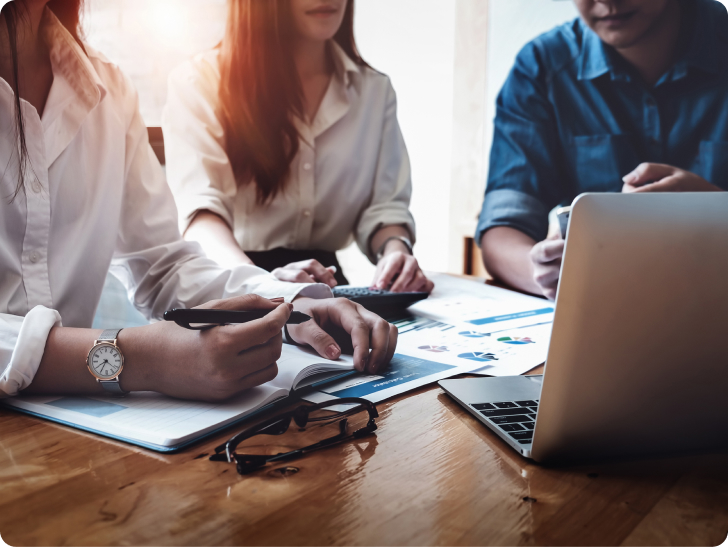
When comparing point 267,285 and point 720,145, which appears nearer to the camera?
point 267,285

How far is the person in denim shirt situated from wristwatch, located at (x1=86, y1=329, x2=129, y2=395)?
1.09 m

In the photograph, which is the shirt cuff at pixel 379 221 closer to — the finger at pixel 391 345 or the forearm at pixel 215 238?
the forearm at pixel 215 238

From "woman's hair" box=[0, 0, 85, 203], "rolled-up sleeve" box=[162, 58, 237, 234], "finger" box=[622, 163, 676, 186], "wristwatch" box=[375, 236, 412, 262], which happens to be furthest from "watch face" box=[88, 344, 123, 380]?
"finger" box=[622, 163, 676, 186]

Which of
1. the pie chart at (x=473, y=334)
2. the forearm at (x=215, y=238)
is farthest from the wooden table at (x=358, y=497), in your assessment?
the forearm at (x=215, y=238)

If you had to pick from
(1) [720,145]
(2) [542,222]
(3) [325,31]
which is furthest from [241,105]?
(1) [720,145]

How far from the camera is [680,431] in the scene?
40 centimetres

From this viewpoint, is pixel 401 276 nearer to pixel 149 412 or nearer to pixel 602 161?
pixel 149 412

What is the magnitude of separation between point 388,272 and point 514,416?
→ 666mm

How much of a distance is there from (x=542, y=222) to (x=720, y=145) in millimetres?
498

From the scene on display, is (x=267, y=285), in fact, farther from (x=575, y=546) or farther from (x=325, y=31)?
(x=325, y=31)

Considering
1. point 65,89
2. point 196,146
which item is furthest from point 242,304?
point 196,146

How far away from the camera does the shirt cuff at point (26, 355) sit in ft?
1.57

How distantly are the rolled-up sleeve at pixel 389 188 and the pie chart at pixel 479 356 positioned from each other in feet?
2.60

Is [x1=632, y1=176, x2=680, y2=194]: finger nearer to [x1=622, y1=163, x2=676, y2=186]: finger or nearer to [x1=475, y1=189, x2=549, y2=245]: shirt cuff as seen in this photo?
[x1=622, y1=163, x2=676, y2=186]: finger
